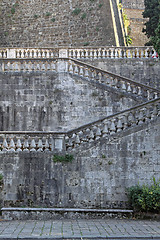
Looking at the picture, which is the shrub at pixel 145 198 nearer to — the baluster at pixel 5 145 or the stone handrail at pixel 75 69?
the baluster at pixel 5 145

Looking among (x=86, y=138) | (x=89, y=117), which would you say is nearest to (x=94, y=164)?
(x=86, y=138)

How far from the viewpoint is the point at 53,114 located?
18234 millimetres

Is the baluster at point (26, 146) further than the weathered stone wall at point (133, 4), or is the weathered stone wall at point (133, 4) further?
the weathered stone wall at point (133, 4)

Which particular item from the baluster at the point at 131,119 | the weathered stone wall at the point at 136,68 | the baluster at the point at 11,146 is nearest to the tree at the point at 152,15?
the weathered stone wall at the point at 136,68

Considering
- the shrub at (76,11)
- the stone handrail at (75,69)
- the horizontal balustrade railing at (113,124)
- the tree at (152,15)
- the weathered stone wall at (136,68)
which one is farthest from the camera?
the shrub at (76,11)

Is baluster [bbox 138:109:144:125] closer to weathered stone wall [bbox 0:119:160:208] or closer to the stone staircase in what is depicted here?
the stone staircase

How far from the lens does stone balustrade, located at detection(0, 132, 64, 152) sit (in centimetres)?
1426

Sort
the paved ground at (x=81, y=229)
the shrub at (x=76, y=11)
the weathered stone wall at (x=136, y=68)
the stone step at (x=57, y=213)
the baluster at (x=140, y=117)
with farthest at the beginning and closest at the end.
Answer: the shrub at (x=76, y=11) < the weathered stone wall at (x=136, y=68) < the baluster at (x=140, y=117) < the stone step at (x=57, y=213) < the paved ground at (x=81, y=229)

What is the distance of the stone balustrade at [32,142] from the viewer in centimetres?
1426

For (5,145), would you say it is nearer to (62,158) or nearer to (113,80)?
(62,158)

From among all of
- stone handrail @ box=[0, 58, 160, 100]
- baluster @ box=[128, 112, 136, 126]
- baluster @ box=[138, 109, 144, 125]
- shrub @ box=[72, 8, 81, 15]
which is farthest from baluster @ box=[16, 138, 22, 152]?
shrub @ box=[72, 8, 81, 15]

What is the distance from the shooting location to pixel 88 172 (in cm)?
1438

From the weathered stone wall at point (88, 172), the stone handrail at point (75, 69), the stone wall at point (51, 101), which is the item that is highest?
the stone handrail at point (75, 69)

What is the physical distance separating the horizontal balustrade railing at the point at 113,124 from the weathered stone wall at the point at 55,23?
15601 mm
